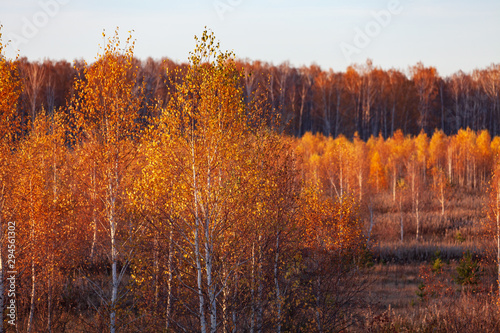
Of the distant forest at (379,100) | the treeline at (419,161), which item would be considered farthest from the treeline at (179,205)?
the distant forest at (379,100)

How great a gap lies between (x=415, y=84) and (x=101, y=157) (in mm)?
75855

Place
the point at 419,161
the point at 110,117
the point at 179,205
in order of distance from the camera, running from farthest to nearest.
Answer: the point at 419,161
the point at 110,117
the point at 179,205

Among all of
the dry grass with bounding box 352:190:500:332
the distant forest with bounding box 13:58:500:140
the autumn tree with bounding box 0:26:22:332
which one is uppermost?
the distant forest with bounding box 13:58:500:140

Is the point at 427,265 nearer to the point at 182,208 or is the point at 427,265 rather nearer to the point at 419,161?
the point at 182,208

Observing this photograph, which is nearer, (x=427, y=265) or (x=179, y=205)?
(x=179, y=205)

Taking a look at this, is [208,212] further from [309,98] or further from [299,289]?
[309,98]

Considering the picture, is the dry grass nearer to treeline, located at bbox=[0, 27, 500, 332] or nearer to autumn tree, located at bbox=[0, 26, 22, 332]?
treeline, located at bbox=[0, 27, 500, 332]

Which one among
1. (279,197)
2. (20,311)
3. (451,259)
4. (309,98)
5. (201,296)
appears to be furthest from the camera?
(309,98)

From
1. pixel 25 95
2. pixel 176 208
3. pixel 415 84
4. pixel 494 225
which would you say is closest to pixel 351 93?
pixel 415 84

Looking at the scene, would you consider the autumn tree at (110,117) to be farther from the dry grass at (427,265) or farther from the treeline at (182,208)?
the dry grass at (427,265)

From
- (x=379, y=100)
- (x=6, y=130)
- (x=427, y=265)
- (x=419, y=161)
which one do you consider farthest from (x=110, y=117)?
(x=379, y=100)

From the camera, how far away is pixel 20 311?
58.7 ft

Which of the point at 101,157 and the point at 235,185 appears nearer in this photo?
the point at 235,185

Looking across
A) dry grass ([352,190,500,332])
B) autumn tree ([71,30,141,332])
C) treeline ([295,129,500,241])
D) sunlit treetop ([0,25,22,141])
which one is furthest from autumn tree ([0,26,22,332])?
treeline ([295,129,500,241])
